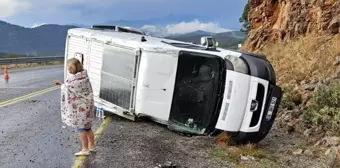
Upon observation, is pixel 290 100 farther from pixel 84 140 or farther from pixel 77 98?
pixel 77 98

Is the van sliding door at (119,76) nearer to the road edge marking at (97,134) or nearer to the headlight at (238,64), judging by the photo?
the road edge marking at (97,134)


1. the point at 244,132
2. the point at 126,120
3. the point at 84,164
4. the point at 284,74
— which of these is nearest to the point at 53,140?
the point at 84,164

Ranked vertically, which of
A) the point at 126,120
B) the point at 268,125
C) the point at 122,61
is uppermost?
the point at 122,61

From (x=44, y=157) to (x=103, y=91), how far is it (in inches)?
145

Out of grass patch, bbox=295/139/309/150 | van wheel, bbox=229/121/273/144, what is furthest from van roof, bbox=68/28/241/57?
grass patch, bbox=295/139/309/150

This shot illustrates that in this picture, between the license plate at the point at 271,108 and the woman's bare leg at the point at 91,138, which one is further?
the license plate at the point at 271,108

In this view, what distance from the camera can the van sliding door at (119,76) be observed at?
Result: 9602 mm

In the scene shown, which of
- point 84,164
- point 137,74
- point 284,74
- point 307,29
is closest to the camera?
point 84,164

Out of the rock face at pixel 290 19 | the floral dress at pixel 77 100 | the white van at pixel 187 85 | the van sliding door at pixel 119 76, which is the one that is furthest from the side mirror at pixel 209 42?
the rock face at pixel 290 19

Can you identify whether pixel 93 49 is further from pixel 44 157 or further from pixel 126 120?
pixel 44 157

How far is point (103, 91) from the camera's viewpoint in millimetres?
10438

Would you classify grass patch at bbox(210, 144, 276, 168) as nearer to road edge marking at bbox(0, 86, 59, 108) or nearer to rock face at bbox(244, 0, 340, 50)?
road edge marking at bbox(0, 86, 59, 108)

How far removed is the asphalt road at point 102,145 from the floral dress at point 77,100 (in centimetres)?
57

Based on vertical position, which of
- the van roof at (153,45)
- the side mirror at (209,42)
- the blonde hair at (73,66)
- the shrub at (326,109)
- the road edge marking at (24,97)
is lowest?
the road edge marking at (24,97)
